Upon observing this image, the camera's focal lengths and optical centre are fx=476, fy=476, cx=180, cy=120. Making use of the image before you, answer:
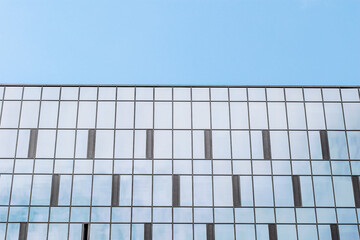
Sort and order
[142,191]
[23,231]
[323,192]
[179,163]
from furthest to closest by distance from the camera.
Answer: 1. [179,163]
2. [323,192]
3. [142,191]
4. [23,231]

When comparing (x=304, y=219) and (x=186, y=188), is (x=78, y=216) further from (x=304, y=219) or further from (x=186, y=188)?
(x=304, y=219)

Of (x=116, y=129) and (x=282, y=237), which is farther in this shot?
(x=116, y=129)

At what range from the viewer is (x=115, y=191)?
31453mm

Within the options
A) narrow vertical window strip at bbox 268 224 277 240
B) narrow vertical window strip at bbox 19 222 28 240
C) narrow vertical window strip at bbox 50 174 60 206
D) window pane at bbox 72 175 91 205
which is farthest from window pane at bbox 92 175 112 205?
narrow vertical window strip at bbox 268 224 277 240

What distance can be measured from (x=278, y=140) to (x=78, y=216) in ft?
47.2

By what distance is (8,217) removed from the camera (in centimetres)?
3089

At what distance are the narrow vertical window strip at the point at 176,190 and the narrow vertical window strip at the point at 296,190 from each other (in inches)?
303

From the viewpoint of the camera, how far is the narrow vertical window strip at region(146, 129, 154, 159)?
32.5 meters

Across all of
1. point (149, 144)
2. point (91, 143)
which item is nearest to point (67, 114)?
point (91, 143)

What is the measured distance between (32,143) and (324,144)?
65.8 ft

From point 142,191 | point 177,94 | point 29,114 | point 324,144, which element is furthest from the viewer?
point 177,94

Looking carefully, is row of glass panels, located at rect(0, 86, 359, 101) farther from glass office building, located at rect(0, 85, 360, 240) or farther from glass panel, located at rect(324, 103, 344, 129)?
glass panel, located at rect(324, 103, 344, 129)

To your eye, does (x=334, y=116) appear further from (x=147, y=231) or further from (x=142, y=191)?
(x=147, y=231)

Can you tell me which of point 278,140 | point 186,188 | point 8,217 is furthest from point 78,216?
point 278,140
